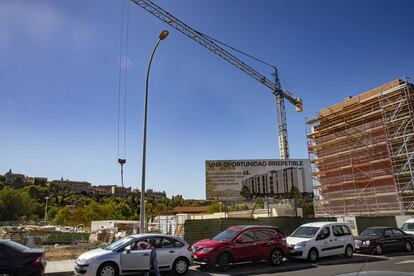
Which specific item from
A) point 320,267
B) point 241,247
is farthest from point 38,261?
point 320,267

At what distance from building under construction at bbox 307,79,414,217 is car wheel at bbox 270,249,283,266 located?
25.0 m

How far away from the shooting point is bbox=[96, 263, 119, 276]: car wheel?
10575 mm

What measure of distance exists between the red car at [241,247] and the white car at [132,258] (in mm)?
854

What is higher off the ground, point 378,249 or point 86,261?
point 86,261

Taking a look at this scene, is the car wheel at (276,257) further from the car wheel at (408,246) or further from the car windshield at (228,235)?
the car wheel at (408,246)

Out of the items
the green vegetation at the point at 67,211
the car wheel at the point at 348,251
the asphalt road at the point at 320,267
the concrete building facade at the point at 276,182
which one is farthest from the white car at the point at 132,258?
the green vegetation at the point at 67,211

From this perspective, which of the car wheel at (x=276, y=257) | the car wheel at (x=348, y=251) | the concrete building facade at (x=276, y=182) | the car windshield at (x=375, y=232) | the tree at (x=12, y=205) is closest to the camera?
the car wheel at (x=276, y=257)

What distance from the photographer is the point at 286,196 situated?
98.3ft

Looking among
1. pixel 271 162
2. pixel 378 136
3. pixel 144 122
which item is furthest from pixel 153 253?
pixel 378 136

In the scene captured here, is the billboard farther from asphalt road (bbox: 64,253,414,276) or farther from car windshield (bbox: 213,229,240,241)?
car windshield (bbox: 213,229,240,241)

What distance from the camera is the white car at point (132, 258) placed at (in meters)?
10.6

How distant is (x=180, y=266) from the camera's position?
12.0m

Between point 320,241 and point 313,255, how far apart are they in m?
0.77

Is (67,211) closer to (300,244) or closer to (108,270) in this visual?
(300,244)
